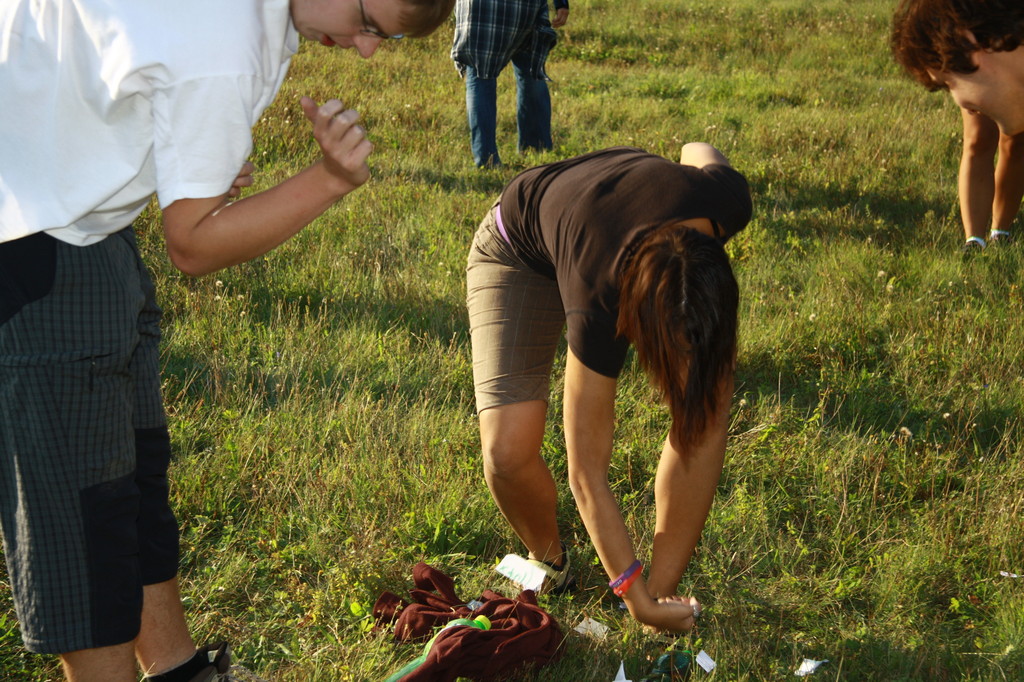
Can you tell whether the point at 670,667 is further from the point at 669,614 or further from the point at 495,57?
the point at 495,57

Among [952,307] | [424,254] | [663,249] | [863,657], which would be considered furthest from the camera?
[424,254]

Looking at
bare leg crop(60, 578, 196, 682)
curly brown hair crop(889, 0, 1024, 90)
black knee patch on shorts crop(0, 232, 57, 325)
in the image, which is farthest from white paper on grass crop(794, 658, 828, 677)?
black knee patch on shorts crop(0, 232, 57, 325)

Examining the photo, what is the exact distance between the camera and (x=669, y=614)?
271 centimetres

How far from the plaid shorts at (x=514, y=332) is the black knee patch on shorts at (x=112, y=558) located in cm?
121

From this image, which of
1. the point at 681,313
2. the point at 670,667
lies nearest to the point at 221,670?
the point at 670,667

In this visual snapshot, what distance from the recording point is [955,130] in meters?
7.96

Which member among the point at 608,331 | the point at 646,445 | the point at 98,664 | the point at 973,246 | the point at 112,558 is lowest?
the point at 646,445

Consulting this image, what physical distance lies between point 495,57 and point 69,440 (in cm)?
560

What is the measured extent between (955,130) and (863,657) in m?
6.49

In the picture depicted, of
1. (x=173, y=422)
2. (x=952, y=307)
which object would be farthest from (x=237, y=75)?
(x=952, y=307)

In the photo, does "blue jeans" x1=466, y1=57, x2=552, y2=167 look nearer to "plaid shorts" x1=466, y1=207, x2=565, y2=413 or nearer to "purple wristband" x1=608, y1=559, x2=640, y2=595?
"plaid shorts" x1=466, y1=207, x2=565, y2=413

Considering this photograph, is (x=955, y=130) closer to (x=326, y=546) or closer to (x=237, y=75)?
(x=326, y=546)

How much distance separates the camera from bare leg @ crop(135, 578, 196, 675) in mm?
2369

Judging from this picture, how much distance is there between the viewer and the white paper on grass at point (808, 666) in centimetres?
266
